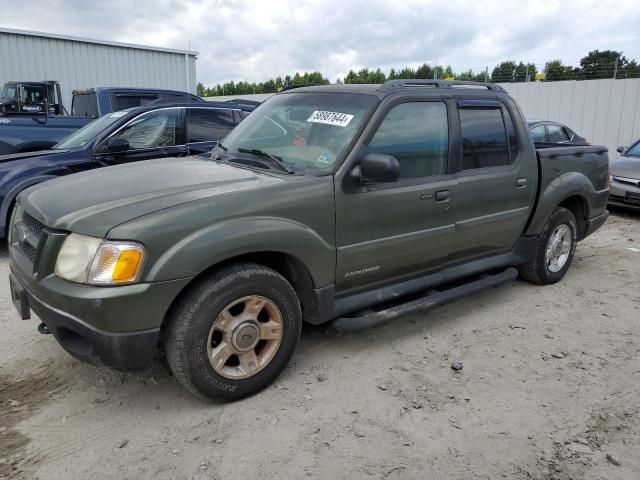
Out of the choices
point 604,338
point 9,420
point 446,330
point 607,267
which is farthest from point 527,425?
point 607,267

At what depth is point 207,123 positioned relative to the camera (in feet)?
24.1

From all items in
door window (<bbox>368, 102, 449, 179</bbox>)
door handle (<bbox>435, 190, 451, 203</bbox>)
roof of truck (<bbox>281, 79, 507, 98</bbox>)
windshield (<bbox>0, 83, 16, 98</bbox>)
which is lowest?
door handle (<bbox>435, 190, 451, 203</bbox>)

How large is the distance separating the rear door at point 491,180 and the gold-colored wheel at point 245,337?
168 cm

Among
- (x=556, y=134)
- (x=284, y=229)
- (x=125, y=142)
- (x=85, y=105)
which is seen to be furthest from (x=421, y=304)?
(x=85, y=105)

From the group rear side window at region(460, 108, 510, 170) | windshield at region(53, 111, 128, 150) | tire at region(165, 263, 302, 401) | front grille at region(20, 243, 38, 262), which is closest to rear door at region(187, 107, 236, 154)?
windshield at region(53, 111, 128, 150)

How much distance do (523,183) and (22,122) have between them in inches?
337

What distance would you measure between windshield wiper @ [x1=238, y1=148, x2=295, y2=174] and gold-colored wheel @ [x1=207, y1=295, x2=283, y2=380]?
2.97ft

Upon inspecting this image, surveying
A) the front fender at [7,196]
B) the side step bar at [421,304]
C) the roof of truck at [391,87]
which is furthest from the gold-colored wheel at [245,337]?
the front fender at [7,196]

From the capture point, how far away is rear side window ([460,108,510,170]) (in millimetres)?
4059

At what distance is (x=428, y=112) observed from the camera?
3848mm

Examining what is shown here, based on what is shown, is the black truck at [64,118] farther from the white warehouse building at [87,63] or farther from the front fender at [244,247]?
the white warehouse building at [87,63]

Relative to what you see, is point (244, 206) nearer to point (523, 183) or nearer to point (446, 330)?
point (446, 330)

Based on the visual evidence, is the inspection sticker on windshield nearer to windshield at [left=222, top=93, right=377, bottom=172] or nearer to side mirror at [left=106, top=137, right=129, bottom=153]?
windshield at [left=222, top=93, right=377, bottom=172]

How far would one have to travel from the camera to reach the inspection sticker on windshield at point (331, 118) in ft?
11.6
